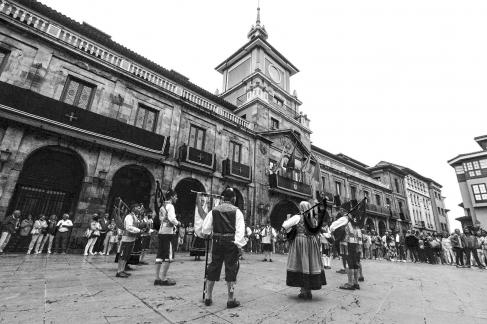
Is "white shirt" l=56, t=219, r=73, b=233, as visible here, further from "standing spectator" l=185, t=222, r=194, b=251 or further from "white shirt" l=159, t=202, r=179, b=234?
"white shirt" l=159, t=202, r=179, b=234

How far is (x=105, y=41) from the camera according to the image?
14812mm

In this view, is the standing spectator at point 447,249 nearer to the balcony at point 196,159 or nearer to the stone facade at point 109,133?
the stone facade at point 109,133

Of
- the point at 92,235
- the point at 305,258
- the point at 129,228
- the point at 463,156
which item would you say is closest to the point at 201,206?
the point at 129,228

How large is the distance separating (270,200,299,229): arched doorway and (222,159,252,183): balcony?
4928 mm

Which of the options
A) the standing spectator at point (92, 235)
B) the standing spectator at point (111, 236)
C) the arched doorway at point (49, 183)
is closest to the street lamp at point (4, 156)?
the arched doorway at point (49, 183)

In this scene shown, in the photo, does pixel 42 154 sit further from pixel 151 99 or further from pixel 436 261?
pixel 436 261

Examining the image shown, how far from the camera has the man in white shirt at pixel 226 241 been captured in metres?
3.81

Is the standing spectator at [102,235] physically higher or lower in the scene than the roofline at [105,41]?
lower

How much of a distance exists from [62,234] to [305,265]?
10.6m

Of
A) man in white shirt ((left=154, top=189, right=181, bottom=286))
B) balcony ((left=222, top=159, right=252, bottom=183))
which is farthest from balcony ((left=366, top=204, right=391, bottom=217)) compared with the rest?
man in white shirt ((left=154, top=189, right=181, bottom=286))

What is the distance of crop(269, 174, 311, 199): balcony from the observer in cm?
1894

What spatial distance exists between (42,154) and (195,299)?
442 inches

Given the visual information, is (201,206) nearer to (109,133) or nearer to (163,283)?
(163,283)

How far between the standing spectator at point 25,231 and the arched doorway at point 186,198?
7.02 m
